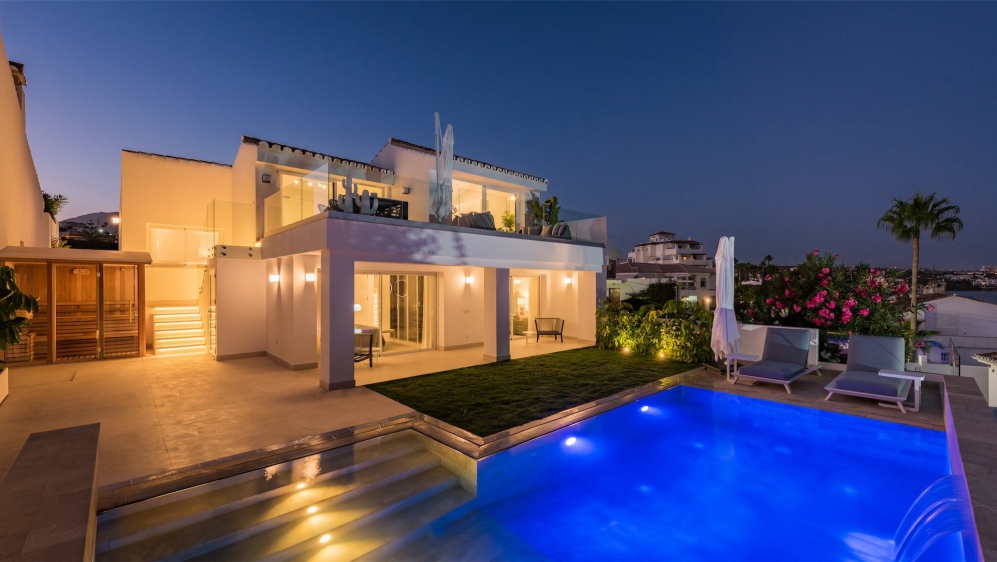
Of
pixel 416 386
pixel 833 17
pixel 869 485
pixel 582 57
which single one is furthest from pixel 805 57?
pixel 416 386

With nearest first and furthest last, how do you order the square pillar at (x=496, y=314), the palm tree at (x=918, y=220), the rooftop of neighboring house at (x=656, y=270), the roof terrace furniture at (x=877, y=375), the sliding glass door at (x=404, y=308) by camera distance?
the roof terrace furniture at (x=877, y=375), the square pillar at (x=496, y=314), the sliding glass door at (x=404, y=308), the palm tree at (x=918, y=220), the rooftop of neighboring house at (x=656, y=270)

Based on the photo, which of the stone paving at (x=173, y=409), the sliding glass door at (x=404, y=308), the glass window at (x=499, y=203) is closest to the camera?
the stone paving at (x=173, y=409)

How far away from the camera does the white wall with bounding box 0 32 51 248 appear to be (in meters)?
9.77

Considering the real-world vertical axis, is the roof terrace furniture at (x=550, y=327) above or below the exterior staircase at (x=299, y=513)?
above

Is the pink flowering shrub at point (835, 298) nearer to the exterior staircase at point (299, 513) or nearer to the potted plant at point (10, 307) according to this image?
the exterior staircase at point (299, 513)

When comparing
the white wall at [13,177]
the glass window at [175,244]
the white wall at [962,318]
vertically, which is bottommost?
the white wall at [962,318]

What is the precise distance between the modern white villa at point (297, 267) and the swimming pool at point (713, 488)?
15.8 ft

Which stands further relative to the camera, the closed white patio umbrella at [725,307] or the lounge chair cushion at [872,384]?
the closed white patio umbrella at [725,307]

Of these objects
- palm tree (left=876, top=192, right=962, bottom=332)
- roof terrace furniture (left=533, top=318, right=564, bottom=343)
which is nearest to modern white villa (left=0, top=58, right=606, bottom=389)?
roof terrace furniture (left=533, top=318, right=564, bottom=343)

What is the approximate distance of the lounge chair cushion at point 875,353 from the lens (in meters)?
8.21

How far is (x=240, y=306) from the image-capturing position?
466 inches

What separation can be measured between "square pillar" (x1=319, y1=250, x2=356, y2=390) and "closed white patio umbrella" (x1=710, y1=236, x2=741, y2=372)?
8.13 meters

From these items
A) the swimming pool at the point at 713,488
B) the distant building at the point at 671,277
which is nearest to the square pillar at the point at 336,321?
the swimming pool at the point at 713,488

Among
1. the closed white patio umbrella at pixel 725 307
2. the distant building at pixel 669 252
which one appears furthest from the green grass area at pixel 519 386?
the distant building at pixel 669 252
